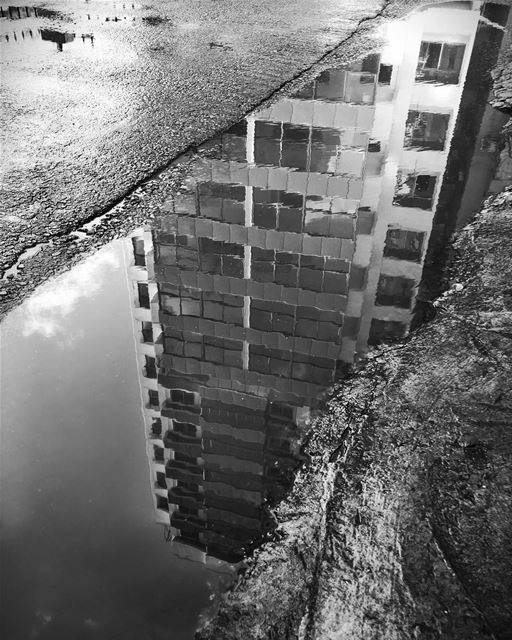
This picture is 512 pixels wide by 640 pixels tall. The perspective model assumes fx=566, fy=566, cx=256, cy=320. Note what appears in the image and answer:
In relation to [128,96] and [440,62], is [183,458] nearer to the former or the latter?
[128,96]

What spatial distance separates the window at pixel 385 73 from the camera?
21.4ft

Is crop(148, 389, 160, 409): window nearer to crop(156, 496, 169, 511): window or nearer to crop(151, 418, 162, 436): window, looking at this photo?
crop(151, 418, 162, 436): window

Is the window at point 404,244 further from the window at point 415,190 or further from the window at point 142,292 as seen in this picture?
the window at point 142,292

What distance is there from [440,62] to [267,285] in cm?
531

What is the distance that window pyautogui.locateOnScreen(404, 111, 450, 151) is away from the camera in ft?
16.9

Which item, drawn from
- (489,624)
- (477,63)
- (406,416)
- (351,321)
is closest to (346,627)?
(489,624)

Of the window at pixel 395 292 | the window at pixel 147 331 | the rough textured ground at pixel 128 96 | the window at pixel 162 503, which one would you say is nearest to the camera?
the window at pixel 162 503

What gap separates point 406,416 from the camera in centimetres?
249

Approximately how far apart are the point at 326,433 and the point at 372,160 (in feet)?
10.1

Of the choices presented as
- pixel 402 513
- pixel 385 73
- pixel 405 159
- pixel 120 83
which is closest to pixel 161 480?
pixel 402 513

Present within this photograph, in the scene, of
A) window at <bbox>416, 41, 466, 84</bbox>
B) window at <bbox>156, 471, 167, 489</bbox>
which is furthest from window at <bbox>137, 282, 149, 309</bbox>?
window at <bbox>416, 41, 466, 84</bbox>

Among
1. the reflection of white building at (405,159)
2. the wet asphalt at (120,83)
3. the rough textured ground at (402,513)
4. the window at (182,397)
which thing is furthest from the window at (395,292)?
the wet asphalt at (120,83)

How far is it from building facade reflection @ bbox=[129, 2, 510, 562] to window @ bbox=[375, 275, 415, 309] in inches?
0.4

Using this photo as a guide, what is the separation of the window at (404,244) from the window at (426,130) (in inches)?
60.6
